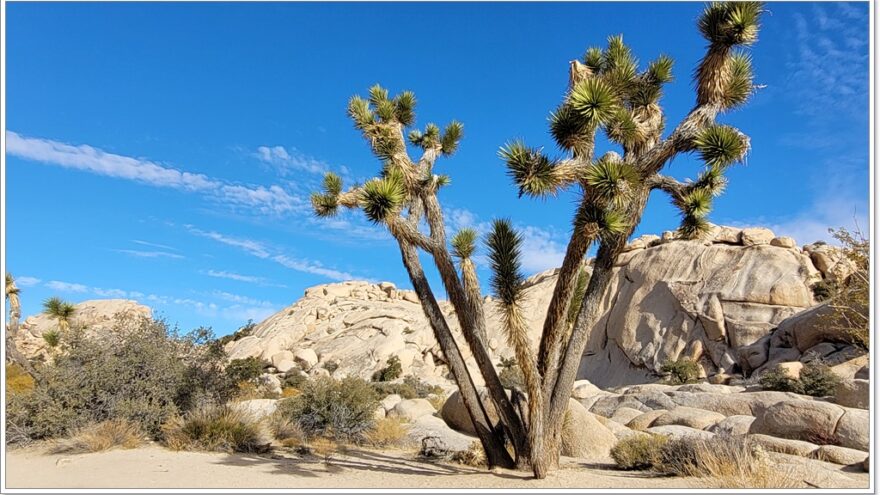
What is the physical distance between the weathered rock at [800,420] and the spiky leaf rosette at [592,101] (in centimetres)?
735

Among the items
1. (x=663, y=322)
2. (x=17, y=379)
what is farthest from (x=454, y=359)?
(x=663, y=322)

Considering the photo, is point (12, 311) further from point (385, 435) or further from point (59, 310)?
point (385, 435)

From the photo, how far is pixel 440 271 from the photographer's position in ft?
29.7

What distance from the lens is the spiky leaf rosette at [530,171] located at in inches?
295

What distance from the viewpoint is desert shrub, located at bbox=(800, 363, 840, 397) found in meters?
17.8

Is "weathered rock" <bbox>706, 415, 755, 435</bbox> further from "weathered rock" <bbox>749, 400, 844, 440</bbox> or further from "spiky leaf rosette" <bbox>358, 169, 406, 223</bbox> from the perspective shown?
"spiky leaf rosette" <bbox>358, 169, 406, 223</bbox>

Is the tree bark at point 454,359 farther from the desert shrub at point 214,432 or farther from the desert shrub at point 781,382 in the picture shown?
the desert shrub at point 781,382

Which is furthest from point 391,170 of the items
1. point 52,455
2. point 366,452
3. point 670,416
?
point 670,416

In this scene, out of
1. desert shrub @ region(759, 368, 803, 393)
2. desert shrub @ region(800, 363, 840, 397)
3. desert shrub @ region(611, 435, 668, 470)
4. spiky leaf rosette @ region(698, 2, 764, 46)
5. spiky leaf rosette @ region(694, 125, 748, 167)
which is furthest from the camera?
desert shrub @ region(759, 368, 803, 393)

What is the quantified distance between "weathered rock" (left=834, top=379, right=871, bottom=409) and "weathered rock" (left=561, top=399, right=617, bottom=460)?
6.74 meters

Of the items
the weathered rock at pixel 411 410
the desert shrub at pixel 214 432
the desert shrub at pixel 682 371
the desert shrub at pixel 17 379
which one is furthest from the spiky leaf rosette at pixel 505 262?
the desert shrub at pixel 682 371

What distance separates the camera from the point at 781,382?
19.5 m

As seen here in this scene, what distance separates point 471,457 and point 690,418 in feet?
24.4

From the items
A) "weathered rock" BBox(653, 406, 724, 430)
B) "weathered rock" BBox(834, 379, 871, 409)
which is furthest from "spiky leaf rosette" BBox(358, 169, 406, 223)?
"weathered rock" BBox(834, 379, 871, 409)
